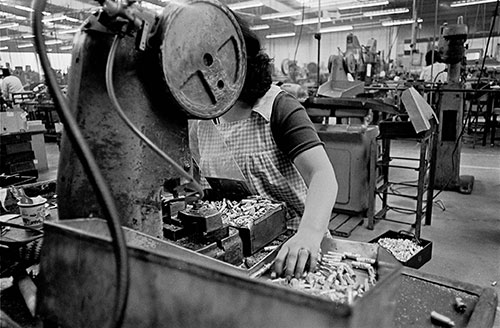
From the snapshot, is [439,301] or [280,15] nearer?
[439,301]

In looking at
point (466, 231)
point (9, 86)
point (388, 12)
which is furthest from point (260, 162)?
point (388, 12)

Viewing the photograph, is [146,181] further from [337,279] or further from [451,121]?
[451,121]

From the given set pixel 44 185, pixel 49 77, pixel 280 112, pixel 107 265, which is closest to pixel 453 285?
pixel 280 112

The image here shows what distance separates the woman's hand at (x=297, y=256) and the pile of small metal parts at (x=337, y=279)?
1 cm

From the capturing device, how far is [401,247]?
2.29 meters

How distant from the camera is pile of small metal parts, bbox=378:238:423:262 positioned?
2.17 metres

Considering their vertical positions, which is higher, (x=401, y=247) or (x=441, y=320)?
(x=441, y=320)

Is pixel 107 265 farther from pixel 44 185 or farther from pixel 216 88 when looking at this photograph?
pixel 44 185

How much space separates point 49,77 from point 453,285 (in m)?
0.90

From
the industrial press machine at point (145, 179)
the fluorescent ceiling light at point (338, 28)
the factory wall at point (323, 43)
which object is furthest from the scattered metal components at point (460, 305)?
the fluorescent ceiling light at point (338, 28)

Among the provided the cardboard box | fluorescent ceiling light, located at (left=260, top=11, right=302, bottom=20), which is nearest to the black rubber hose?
the cardboard box

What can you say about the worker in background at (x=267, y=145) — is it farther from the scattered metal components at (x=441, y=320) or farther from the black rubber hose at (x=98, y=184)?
the black rubber hose at (x=98, y=184)

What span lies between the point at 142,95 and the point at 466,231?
2.95 m

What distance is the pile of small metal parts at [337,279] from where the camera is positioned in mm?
559
